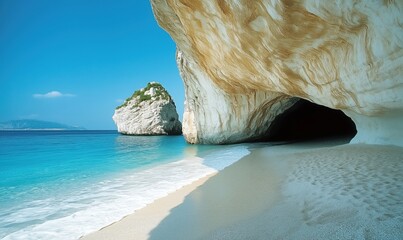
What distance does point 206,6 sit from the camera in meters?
7.60

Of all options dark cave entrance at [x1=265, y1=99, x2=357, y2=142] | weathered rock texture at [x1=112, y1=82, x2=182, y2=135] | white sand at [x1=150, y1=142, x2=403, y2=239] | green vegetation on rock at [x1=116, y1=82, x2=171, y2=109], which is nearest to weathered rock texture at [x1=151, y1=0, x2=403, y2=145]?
white sand at [x1=150, y1=142, x2=403, y2=239]

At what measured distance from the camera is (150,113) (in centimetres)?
4403

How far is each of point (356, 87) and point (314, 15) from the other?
9.16 ft

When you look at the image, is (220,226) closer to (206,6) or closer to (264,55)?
(264,55)

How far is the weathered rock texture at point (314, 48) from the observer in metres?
4.97

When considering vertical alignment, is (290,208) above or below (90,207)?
above

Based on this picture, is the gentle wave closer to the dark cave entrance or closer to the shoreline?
the shoreline

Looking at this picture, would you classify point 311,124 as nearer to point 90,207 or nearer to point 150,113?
point 90,207

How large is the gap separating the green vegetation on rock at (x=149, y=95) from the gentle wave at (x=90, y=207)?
127 feet

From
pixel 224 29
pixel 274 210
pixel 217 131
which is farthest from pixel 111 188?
pixel 217 131

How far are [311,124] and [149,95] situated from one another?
97.7 feet

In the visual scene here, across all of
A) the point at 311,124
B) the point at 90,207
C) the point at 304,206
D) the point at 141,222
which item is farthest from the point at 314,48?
the point at 311,124

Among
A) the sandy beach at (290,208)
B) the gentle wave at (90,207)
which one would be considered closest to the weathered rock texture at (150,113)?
the gentle wave at (90,207)

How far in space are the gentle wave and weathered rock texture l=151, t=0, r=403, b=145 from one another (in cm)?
467
